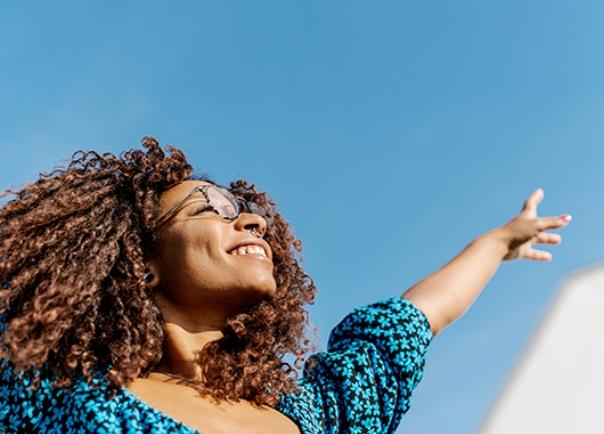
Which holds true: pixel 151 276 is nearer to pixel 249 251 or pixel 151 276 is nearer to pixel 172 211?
pixel 172 211

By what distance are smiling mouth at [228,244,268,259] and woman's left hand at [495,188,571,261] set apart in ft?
3.65

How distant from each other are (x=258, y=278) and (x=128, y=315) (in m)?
0.56

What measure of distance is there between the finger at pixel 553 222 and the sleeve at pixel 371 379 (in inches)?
29.5

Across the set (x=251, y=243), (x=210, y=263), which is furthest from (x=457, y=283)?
(x=210, y=263)

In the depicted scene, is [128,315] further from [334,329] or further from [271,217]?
[271,217]

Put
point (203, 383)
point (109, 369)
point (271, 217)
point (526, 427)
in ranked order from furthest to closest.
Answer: point (526, 427), point (271, 217), point (203, 383), point (109, 369)

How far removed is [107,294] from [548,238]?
2.01 metres

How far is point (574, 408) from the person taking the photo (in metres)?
12.4

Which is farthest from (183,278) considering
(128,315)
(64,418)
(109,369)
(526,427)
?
(526,427)

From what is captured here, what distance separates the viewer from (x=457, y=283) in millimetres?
3822

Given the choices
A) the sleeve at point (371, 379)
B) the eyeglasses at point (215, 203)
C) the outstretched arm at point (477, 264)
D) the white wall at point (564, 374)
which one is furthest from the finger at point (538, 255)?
the white wall at point (564, 374)

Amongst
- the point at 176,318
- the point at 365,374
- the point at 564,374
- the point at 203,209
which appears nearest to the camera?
the point at 365,374

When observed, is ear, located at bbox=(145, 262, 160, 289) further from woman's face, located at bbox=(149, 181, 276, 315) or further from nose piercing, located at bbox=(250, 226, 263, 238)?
nose piercing, located at bbox=(250, 226, 263, 238)

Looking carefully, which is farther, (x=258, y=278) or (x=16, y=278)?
(x=258, y=278)
